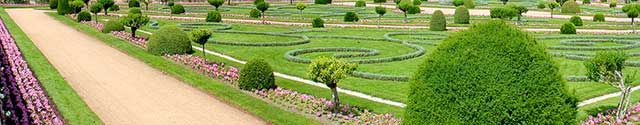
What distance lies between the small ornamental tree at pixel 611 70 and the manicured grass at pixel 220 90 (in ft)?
21.3

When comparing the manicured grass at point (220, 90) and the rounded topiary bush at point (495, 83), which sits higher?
the rounded topiary bush at point (495, 83)

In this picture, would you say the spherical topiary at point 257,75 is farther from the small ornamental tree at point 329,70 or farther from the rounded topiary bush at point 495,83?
the rounded topiary bush at point 495,83

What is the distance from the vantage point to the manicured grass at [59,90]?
16.2 meters

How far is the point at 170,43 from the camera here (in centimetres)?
2772

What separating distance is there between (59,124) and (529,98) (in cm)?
1054

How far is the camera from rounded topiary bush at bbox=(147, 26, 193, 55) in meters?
27.7

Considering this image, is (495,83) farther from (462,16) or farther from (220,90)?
(462,16)

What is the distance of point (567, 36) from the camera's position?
3438cm

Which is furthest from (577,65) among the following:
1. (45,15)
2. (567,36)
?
(45,15)

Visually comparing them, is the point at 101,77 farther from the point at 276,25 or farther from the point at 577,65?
the point at 276,25

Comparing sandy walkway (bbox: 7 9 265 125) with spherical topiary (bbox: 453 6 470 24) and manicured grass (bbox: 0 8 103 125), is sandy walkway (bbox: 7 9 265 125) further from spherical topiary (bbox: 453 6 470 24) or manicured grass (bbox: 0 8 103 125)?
spherical topiary (bbox: 453 6 470 24)

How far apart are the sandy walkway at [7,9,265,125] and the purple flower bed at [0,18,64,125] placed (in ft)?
3.70

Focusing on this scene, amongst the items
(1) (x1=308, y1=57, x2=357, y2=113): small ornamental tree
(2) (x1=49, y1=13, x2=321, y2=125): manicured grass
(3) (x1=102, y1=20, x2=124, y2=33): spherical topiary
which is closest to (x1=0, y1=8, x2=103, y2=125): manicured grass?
(2) (x1=49, y1=13, x2=321, y2=125): manicured grass

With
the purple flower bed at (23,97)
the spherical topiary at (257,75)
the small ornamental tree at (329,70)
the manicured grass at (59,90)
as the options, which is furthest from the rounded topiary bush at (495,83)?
the spherical topiary at (257,75)
